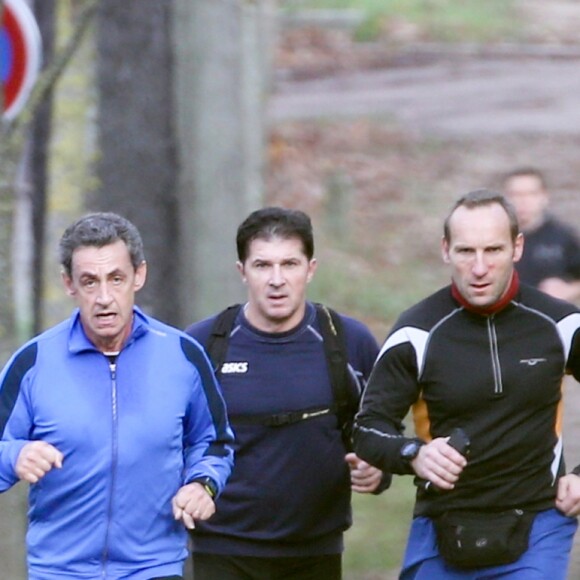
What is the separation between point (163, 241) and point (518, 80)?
20.0 meters

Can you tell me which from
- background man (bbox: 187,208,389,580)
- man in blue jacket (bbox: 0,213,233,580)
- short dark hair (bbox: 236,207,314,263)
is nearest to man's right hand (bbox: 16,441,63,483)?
man in blue jacket (bbox: 0,213,233,580)

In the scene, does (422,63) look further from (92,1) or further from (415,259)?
(92,1)

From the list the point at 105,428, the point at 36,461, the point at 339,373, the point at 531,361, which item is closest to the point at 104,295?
the point at 105,428

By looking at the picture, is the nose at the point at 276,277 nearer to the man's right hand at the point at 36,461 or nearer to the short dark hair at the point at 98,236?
the short dark hair at the point at 98,236

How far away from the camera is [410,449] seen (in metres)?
5.93

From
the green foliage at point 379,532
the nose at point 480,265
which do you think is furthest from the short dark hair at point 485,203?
the green foliage at point 379,532

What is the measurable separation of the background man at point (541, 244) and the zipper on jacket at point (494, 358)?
373cm

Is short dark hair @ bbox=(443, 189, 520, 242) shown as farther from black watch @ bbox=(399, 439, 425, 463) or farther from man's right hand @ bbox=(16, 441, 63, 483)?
man's right hand @ bbox=(16, 441, 63, 483)

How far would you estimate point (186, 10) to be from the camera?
8.05 meters

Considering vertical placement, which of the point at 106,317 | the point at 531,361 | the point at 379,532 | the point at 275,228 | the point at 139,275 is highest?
the point at 275,228

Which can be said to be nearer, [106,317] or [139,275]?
[106,317]

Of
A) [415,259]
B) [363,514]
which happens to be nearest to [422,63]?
[415,259]

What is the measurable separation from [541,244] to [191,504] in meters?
4.74

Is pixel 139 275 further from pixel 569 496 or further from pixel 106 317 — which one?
pixel 569 496
